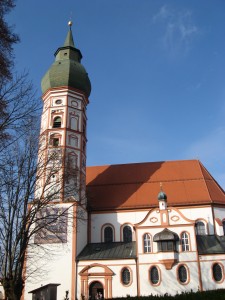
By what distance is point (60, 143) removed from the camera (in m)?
32.9

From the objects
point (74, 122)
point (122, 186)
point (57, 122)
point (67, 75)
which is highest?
point (67, 75)

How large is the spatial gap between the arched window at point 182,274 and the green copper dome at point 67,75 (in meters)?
19.4

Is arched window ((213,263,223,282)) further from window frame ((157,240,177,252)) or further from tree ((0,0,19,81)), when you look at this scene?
tree ((0,0,19,81))

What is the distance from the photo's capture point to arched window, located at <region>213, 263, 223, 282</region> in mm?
27500

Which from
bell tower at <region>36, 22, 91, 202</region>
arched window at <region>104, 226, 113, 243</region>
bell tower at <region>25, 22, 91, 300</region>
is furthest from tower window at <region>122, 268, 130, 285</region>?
bell tower at <region>36, 22, 91, 202</region>

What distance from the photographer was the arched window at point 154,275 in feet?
92.3

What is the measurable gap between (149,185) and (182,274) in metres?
10.2

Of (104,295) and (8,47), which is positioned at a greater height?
(8,47)

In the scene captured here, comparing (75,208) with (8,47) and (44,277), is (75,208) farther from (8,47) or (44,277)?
(8,47)

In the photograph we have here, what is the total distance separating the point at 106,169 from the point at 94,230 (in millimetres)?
8398

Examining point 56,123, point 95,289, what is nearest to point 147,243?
point 95,289

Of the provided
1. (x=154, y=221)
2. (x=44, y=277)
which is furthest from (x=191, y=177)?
(x=44, y=277)

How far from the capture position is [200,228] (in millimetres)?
31953

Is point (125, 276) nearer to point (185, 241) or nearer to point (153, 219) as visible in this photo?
point (153, 219)
